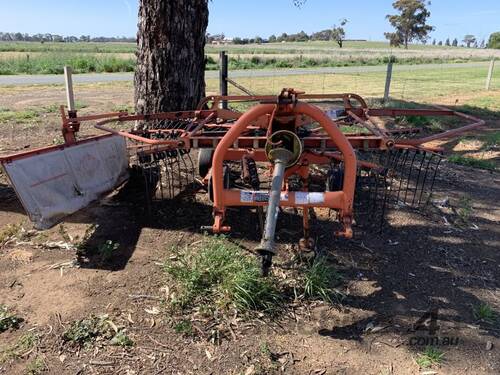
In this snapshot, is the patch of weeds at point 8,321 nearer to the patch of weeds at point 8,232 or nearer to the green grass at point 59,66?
the patch of weeds at point 8,232

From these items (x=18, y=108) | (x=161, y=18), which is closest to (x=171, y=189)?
(x=161, y=18)

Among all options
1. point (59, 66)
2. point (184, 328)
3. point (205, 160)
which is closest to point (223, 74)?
point (205, 160)

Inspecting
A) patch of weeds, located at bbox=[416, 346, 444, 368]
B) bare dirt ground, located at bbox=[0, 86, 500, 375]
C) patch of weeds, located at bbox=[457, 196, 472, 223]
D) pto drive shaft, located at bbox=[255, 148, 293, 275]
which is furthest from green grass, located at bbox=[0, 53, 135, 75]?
patch of weeds, located at bbox=[416, 346, 444, 368]

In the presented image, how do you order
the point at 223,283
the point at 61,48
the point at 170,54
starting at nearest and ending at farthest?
the point at 223,283 → the point at 170,54 → the point at 61,48

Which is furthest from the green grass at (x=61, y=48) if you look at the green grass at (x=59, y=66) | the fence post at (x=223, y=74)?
the fence post at (x=223, y=74)

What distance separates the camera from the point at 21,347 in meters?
2.57

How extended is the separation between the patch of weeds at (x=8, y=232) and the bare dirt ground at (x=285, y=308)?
6 cm

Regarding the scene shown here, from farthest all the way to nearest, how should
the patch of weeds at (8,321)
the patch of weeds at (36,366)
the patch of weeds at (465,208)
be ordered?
the patch of weeds at (465,208)
the patch of weeds at (8,321)
the patch of weeds at (36,366)

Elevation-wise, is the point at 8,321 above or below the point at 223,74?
below

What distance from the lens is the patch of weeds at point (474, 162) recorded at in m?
6.62

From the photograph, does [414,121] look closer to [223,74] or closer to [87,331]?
[223,74]

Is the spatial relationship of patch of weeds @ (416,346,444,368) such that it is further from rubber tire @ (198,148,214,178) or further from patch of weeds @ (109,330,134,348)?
rubber tire @ (198,148,214,178)

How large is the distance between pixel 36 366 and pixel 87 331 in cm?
33

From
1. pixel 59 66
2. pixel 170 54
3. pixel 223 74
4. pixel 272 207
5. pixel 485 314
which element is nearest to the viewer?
pixel 272 207
